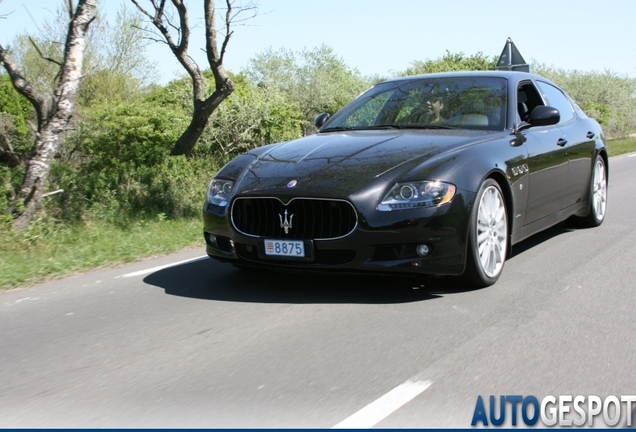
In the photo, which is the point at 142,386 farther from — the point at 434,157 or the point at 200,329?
the point at 434,157

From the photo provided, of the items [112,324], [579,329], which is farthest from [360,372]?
[112,324]

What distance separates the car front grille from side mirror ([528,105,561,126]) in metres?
2.22

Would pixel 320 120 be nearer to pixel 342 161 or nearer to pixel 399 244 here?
pixel 342 161

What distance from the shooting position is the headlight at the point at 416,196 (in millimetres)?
5500

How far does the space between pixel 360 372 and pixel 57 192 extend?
673 cm

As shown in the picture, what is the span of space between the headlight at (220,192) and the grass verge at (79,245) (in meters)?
1.78

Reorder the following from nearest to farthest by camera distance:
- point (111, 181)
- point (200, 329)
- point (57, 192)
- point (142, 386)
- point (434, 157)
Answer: point (142, 386)
point (200, 329)
point (434, 157)
point (57, 192)
point (111, 181)

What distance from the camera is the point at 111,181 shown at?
11258 millimetres

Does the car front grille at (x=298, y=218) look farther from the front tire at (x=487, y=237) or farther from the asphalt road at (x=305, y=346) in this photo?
the front tire at (x=487, y=237)

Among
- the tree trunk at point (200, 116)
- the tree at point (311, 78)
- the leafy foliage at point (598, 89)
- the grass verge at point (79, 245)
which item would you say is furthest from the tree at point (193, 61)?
the leafy foliage at point (598, 89)

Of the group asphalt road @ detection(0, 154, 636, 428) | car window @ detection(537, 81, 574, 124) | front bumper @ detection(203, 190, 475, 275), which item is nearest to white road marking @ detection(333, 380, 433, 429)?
asphalt road @ detection(0, 154, 636, 428)

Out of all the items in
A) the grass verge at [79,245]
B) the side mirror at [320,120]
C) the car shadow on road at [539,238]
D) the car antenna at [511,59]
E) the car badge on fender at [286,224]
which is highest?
the car antenna at [511,59]

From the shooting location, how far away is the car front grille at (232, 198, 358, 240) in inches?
219

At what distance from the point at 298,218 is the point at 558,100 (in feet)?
12.6
